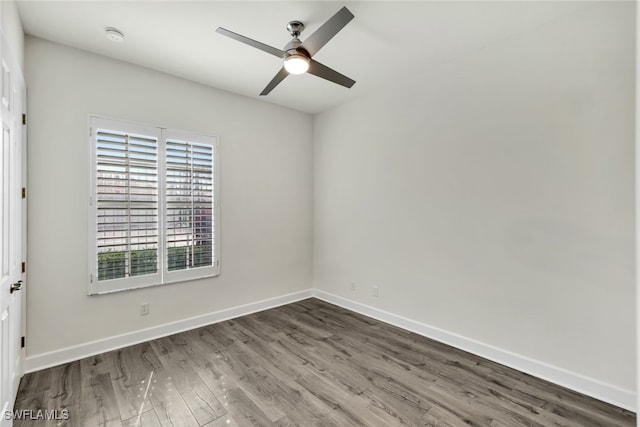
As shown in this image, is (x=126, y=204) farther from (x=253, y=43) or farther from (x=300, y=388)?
(x=300, y=388)

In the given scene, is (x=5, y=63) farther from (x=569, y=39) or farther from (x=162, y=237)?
(x=569, y=39)

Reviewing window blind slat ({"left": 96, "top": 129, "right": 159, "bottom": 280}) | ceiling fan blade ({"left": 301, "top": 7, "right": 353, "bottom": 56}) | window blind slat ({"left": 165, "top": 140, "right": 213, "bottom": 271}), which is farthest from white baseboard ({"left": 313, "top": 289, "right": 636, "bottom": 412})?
ceiling fan blade ({"left": 301, "top": 7, "right": 353, "bottom": 56})

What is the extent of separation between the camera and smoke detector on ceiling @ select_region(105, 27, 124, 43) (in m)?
2.50

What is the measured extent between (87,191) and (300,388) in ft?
8.77

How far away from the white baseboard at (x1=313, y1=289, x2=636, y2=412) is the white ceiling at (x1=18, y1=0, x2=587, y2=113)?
2862mm

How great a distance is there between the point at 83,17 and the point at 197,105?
1.30 m

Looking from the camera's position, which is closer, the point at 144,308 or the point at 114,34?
the point at 114,34

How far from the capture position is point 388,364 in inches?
107

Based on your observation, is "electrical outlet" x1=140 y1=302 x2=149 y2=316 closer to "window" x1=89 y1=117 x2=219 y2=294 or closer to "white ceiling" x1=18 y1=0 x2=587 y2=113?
A: "window" x1=89 y1=117 x2=219 y2=294

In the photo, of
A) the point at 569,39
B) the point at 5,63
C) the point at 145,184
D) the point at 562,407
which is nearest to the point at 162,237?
the point at 145,184

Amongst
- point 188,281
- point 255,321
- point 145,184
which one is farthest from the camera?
point 255,321

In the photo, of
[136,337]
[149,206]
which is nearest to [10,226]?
[149,206]

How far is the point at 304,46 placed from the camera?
2234mm

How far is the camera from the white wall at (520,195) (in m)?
2.18
